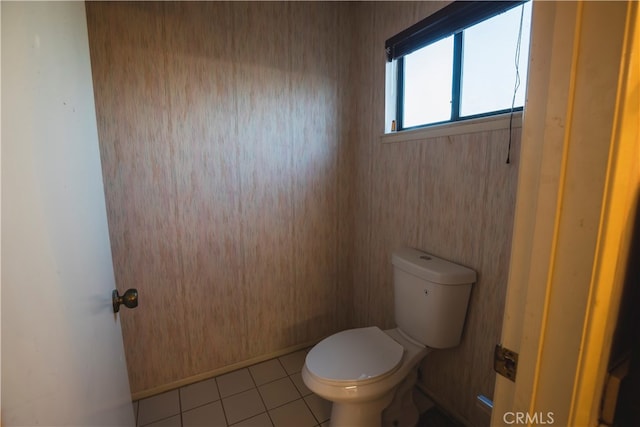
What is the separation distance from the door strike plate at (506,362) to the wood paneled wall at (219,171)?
4.80 feet

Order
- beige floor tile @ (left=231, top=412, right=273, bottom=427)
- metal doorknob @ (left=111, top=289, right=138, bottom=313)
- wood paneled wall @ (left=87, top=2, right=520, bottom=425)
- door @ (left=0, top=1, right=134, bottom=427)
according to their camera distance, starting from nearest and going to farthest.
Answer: door @ (left=0, top=1, right=134, bottom=427), metal doorknob @ (left=111, top=289, right=138, bottom=313), wood paneled wall @ (left=87, top=2, right=520, bottom=425), beige floor tile @ (left=231, top=412, right=273, bottom=427)

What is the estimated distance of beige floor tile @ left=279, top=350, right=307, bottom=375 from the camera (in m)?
1.85

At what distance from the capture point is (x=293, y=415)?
1.52m

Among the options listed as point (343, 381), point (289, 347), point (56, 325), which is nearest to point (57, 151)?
point (56, 325)

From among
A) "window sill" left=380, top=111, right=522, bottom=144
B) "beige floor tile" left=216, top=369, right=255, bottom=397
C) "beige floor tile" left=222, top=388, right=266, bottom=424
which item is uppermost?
"window sill" left=380, top=111, right=522, bottom=144

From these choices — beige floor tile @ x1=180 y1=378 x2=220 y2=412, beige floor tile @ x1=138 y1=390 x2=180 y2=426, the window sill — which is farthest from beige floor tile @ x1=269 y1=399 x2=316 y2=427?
the window sill

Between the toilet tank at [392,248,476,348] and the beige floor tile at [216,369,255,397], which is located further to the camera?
the beige floor tile at [216,369,255,397]

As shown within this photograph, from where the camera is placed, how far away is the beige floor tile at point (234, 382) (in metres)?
1.68

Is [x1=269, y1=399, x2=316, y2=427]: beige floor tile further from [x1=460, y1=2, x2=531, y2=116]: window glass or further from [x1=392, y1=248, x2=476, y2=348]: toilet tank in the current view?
[x1=460, y1=2, x2=531, y2=116]: window glass

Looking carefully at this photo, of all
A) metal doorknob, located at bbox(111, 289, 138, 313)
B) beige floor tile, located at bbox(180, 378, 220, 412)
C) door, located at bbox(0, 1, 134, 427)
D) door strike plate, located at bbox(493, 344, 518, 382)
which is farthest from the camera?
beige floor tile, located at bbox(180, 378, 220, 412)

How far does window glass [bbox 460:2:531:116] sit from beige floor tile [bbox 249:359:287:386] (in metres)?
1.83

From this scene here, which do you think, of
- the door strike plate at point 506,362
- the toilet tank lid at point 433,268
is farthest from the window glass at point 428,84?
the door strike plate at point 506,362

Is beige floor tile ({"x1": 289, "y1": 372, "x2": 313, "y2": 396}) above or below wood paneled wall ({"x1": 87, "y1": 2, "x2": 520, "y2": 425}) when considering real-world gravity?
below

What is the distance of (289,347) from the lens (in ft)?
6.57
